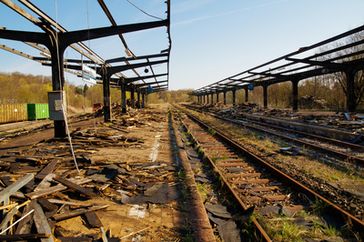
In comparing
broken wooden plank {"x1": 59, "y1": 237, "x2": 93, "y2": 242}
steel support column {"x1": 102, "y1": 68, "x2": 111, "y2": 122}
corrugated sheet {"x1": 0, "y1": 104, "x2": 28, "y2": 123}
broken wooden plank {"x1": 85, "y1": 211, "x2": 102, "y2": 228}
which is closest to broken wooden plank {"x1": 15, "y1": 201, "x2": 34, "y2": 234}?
broken wooden plank {"x1": 59, "y1": 237, "x2": 93, "y2": 242}

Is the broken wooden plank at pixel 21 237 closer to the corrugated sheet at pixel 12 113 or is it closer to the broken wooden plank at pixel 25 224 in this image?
the broken wooden plank at pixel 25 224

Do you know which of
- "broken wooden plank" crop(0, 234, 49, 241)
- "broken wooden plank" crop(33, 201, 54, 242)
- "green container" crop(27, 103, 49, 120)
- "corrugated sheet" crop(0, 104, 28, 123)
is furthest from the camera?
"green container" crop(27, 103, 49, 120)

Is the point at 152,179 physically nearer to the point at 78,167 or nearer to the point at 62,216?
the point at 78,167

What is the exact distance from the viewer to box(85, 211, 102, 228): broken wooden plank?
4.09 metres

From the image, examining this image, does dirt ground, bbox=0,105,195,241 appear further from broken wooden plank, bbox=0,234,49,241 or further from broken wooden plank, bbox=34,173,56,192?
broken wooden plank, bbox=0,234,49,241

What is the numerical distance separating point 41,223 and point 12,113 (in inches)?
1251

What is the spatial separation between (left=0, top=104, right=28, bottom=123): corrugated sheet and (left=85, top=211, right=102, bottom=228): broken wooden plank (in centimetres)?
2990

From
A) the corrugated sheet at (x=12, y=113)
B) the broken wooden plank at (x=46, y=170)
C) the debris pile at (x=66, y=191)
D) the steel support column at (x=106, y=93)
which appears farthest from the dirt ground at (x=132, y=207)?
the corrugated sheet at (x=12, y=113)

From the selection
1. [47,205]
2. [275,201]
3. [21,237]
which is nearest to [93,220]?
[47,205]

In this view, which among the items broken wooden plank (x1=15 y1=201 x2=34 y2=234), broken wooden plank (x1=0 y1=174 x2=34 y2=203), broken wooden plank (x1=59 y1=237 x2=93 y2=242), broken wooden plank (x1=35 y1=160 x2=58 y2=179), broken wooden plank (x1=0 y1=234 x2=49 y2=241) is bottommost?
broken wooden plank (x1=59 y1=237 x2=93 y2=242)

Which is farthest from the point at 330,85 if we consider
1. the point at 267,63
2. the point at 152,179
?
the point at 152,179

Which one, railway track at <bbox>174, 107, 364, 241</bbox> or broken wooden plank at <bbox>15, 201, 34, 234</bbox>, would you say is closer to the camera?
broken wooden plank at <bbox>15, 201, 34, 234</bbox>

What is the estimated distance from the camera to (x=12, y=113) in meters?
31.0

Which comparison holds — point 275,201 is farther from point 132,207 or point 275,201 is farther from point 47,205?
point 47,205
